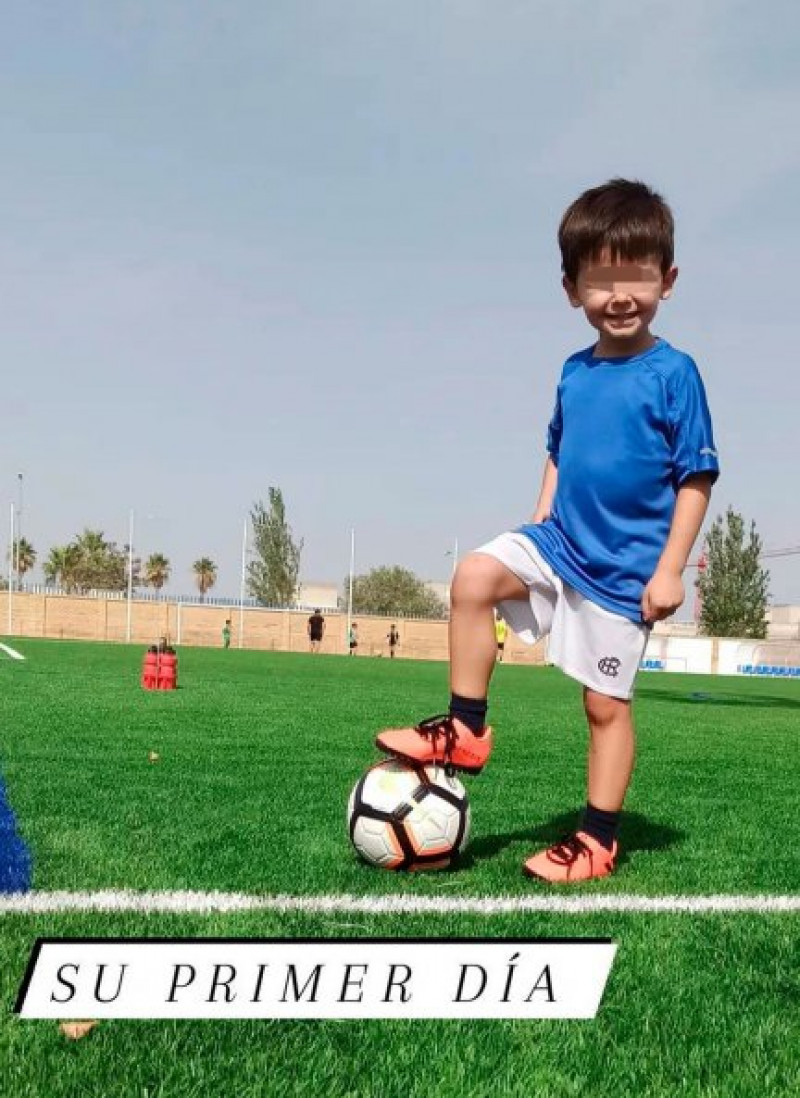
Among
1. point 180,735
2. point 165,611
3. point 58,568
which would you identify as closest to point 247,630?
point 165,611

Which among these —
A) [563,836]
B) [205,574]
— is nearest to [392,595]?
[205,574]

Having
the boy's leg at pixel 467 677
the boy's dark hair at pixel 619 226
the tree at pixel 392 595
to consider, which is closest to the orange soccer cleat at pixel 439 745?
the boy's leg at pixel 467 677

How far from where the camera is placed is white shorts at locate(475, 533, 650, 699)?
383 centimetres

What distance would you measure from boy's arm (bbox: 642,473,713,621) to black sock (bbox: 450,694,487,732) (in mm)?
636

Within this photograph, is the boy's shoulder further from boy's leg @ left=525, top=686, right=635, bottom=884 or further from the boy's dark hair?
boy's leg @ left=525, top=686, right=635, bottom=884

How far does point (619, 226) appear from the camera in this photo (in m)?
3.67

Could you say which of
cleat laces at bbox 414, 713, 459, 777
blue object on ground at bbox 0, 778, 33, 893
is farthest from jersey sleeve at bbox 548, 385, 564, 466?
blue object on ground at bbox 0, 778, 33, 893

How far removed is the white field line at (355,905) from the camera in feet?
9.75

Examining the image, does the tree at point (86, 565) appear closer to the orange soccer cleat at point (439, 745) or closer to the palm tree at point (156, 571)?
the palm tree at point (156, 571)

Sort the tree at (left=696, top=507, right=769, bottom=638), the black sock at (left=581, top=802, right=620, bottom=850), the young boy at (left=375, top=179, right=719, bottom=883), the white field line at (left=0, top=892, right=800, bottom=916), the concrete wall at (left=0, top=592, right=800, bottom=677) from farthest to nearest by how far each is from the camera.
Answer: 1. the tree at (left=696, top=507, right=769, bottom=638)
2. the concrete wall at (left=0, top=592, right=800, bottom=677)
3. the black sock at (left=581, top=802, right=620, bottom=850)
4. the young boy at (left=375, top=179, right=719, bottom=883)
5. the white field line at (left=0, top=892, right=800, bottom=916)

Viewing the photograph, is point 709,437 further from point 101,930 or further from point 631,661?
point 101,930

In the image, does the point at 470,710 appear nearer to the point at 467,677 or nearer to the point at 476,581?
the point at 467,677

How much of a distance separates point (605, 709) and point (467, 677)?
0.51 meters

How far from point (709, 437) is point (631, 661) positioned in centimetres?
80
